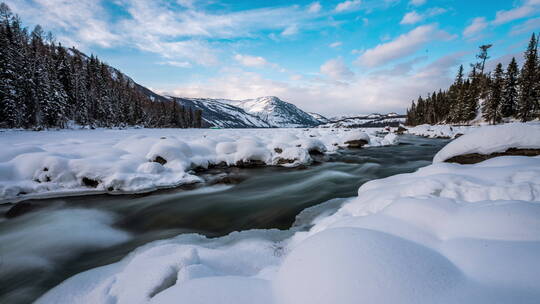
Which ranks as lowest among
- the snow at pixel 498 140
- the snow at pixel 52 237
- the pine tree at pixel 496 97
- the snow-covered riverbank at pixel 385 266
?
the snow at pixel 52 237

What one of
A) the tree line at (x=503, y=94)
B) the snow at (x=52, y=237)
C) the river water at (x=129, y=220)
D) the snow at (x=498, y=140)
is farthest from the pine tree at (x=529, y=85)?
the snow at (x=52, y=237)

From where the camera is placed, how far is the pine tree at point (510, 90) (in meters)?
32.5

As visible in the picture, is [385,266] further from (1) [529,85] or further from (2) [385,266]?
(1) [529,85]

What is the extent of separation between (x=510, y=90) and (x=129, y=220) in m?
49.2

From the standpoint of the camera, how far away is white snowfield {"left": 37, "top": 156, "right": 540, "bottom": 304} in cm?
140

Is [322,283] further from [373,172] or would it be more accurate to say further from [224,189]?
[373,172]

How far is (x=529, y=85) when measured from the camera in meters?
29.0

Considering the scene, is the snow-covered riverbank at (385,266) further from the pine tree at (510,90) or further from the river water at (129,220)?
the pine tree at (510,90)

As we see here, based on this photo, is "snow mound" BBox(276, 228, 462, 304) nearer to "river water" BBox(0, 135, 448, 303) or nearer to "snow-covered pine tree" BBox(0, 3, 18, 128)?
"river water" BBox(0, 135, 448, 303)

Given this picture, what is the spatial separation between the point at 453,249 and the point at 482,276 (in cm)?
38

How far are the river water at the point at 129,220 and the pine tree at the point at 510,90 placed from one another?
41.2 meters

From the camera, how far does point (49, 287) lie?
9.84 ft

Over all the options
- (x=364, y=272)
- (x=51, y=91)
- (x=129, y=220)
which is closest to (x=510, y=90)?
(x=364, y=272)

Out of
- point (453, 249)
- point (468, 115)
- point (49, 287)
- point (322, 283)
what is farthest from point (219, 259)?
point (468, 115)
